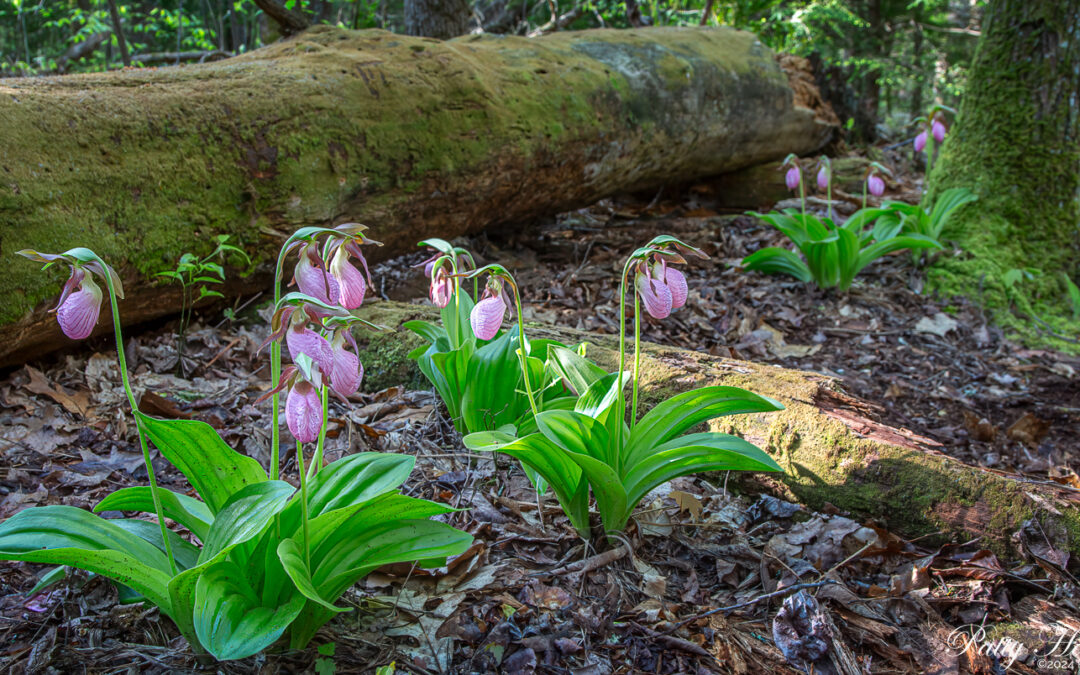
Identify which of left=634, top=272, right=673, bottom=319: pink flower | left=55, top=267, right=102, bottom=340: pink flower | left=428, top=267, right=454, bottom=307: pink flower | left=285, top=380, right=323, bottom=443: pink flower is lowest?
left=428, top=267, right=454, bottom=307: pink flower

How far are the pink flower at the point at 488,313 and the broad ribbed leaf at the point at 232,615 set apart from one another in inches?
28.1

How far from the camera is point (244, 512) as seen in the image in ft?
3.95

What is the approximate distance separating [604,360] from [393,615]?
1167mm

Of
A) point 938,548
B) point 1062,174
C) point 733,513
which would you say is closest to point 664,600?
point 733,513

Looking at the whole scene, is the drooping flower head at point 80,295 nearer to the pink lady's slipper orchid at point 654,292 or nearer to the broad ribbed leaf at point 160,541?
the broad ribbed leaf at point 160,541

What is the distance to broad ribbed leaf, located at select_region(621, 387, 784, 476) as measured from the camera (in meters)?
1.62

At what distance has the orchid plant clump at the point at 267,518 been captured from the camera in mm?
1116

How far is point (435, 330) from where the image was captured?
2377mm

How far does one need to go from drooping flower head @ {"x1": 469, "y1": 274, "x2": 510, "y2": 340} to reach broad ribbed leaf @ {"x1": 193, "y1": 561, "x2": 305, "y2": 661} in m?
0.72

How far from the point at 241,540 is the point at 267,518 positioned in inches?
2.2

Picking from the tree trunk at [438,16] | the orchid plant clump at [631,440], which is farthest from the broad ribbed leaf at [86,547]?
the tree trunk at [438,16]

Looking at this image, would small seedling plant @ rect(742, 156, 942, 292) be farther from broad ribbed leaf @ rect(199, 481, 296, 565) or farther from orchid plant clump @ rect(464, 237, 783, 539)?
broad ribbed leaf @ rect(199, 481, 296, 565)

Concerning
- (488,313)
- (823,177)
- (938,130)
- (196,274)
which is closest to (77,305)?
(488,313)

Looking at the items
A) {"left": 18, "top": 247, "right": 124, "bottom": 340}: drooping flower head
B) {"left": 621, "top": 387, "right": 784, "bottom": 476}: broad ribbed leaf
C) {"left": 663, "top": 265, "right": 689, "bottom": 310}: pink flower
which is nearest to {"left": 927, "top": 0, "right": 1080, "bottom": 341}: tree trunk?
{"left": 621, "top": 387, "right": 784, "bottom": 476}: broad ribbed leaf
